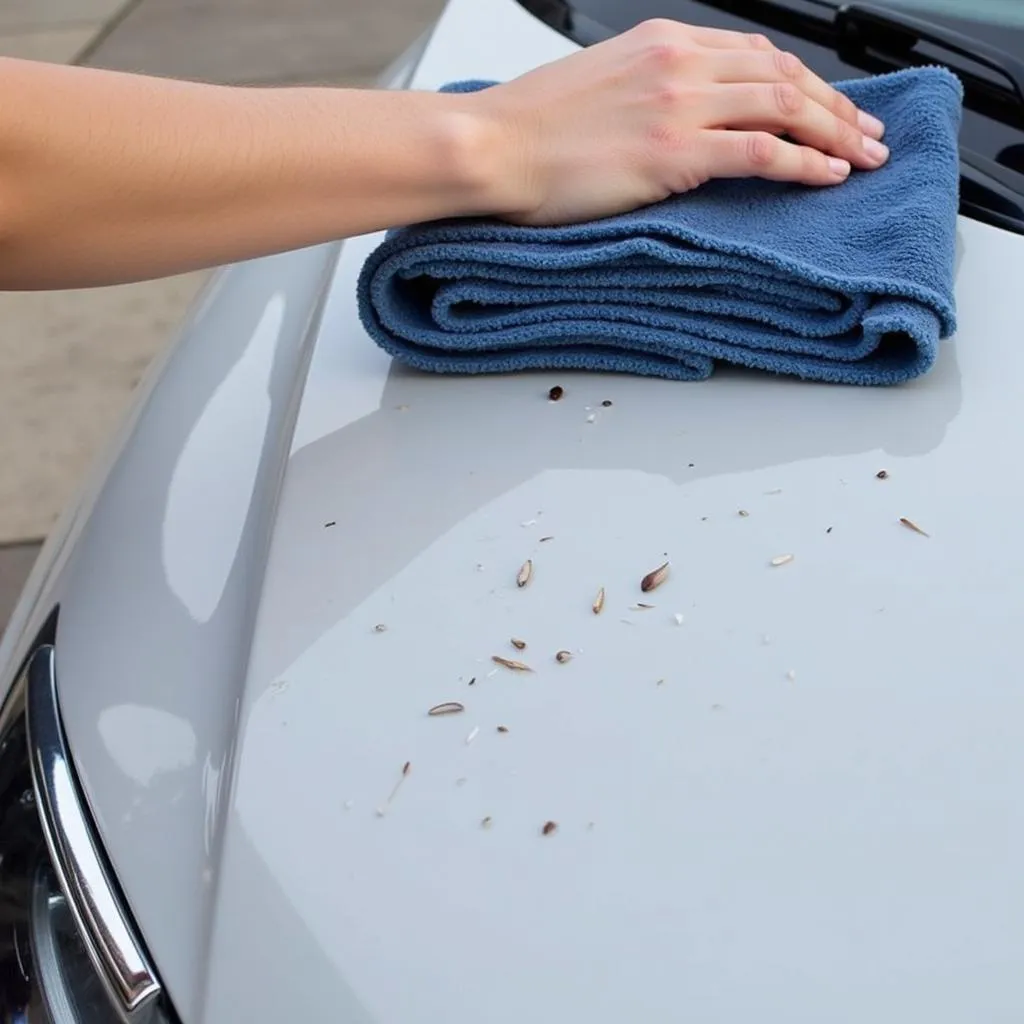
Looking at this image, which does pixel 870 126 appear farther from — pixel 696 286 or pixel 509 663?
pixel 509 663

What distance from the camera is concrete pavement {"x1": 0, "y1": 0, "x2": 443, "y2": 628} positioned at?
9.52 ft

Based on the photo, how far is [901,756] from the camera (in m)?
0.77

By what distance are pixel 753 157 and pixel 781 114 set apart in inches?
2.8

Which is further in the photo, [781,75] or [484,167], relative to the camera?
[781,75]

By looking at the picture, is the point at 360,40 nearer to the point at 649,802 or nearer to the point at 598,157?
the point at 598,157

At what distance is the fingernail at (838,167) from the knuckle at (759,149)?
0.07 meters

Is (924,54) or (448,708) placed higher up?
(924,54)

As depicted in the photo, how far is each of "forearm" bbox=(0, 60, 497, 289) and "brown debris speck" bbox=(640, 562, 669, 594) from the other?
1.25 ft

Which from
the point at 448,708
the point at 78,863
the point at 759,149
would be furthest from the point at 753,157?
the point at 78,863

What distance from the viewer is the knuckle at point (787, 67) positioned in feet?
3.98

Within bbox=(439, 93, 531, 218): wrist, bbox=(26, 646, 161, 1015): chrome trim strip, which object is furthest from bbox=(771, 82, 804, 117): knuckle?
bbox=(26, 646, 161, 1015): chrome trim strip

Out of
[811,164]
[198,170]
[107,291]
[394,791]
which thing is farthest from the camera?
[107,291]

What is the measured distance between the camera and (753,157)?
3.72 ft

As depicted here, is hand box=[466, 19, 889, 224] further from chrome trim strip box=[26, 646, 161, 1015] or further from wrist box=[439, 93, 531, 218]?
chrome trim strip box=[26, 646, 161, 1015]
